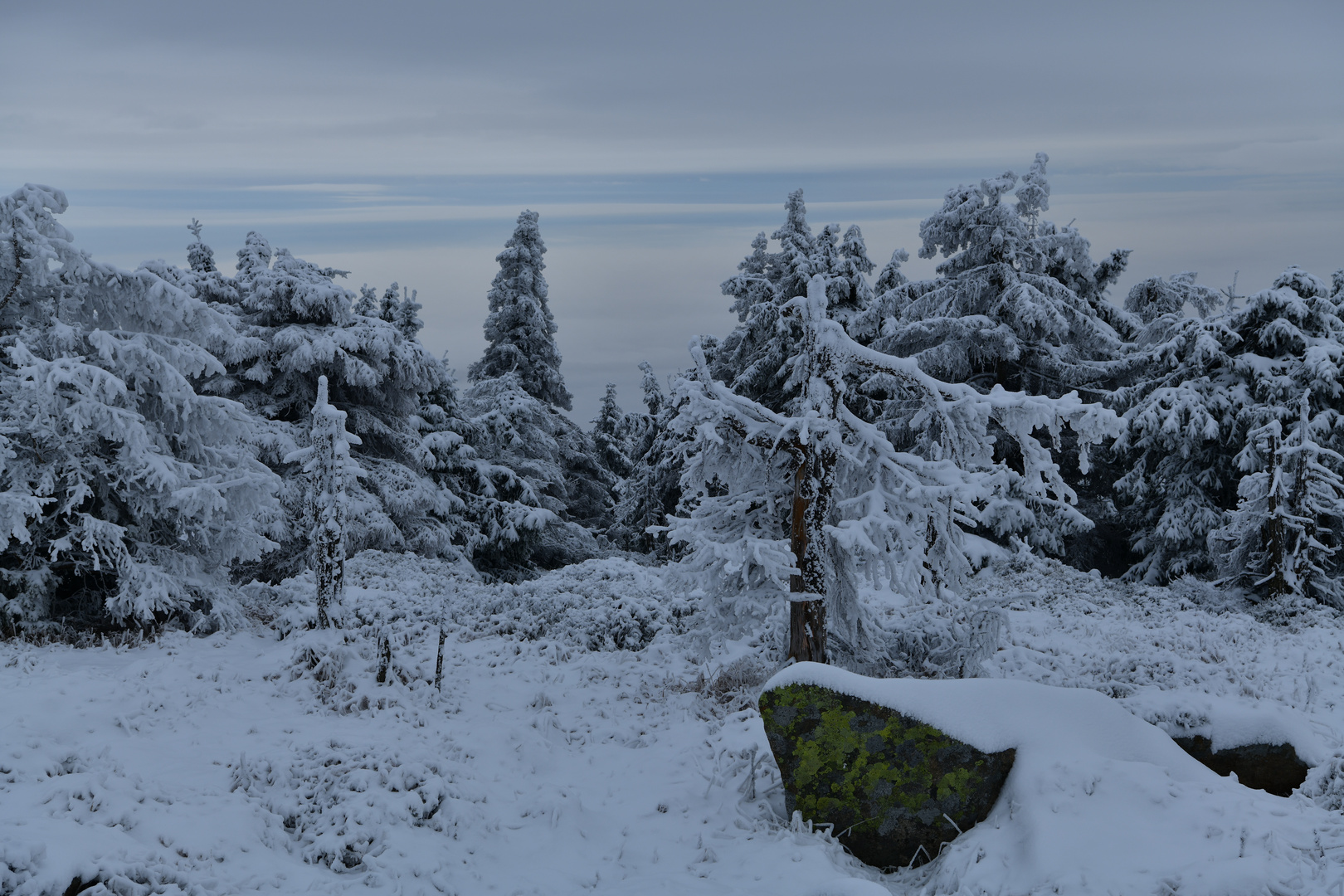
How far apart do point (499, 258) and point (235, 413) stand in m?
20.1

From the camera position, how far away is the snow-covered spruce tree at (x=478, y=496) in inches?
1053

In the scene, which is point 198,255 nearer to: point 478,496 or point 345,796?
point 478,496

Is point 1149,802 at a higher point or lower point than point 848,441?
lower

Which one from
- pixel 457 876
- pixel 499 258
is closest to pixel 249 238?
pixel 499 258

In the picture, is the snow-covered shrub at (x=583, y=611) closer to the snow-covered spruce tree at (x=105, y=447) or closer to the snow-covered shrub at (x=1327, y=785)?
the snow-covered spruce tree at (x=105, y=447)

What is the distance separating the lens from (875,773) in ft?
23.1

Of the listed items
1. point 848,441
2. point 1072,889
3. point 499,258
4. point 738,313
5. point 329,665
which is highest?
point 499,258

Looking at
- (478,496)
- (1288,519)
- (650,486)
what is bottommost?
(478,496)

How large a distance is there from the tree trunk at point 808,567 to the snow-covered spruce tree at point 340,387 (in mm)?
13928

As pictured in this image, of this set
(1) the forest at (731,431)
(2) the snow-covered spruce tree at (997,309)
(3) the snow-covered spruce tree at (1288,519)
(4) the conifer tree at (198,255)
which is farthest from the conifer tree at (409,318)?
(3) the snow-covered spruce tree at (1288,519)

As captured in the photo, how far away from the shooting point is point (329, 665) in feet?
36.1

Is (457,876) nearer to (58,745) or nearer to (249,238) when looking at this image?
(58,745)

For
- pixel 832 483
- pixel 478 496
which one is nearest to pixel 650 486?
pixel 478 496

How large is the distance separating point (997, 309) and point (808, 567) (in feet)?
47.5
